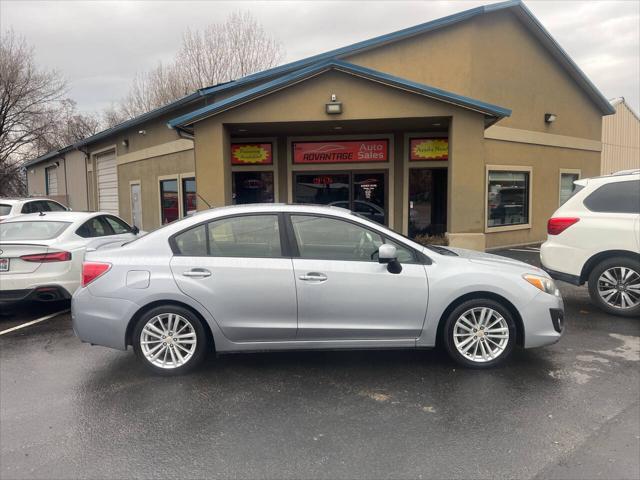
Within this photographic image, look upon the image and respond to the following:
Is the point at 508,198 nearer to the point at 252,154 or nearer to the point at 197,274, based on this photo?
the point at 252,154

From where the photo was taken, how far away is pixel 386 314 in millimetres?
4477

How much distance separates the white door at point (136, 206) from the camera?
1730 cm

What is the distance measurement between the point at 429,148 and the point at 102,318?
1028cm

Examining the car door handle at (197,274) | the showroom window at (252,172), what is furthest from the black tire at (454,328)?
the showroom window at (252,172)

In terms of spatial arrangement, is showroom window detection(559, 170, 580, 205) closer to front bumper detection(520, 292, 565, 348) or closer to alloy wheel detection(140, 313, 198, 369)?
front bumper detection(520, 292, 565, 348)

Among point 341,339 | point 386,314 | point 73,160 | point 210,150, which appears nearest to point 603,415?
point 386,314

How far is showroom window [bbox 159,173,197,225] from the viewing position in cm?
1415

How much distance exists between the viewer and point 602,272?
6770 mm

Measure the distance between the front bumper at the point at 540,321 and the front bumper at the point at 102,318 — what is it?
3.59 m

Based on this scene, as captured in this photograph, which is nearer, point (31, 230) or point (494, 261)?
point (494, 261)

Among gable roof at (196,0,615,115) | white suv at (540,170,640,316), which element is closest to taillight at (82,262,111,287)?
white suv at (540,170,640,316)

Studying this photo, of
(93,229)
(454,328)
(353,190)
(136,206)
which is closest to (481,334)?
(454,328)

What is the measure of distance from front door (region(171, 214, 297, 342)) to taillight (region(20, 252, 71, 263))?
302 cm

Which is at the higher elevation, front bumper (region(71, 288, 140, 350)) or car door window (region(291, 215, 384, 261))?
car door window (region(291, 215, 384, 261))
